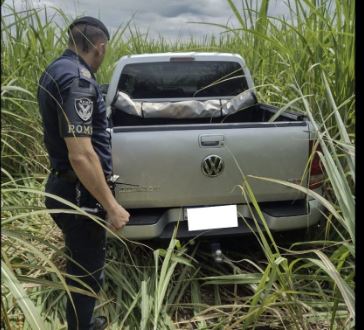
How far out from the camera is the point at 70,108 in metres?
2.19

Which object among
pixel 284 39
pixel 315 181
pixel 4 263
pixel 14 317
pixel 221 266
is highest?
pixel 284 39

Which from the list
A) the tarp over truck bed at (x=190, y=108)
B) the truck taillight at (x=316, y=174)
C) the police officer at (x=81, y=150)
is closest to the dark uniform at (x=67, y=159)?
the police officer at (x=81, y=150)

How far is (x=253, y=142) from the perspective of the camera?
9.07 feet

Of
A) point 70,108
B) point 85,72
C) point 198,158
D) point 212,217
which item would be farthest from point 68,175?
point 212,217

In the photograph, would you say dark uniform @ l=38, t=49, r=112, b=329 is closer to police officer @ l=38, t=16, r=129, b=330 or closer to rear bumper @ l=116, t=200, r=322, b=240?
police officer @ l=38, t=16, r=129, b=330

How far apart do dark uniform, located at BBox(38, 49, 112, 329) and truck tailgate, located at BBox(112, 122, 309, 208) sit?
7.7 inches

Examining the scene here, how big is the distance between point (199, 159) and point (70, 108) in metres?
0.87

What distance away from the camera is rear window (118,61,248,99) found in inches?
163

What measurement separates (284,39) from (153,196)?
5.22ft

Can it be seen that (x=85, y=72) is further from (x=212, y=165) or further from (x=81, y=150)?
(x=212, y=165)

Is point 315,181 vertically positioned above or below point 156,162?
below

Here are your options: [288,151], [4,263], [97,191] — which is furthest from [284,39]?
[4,263]

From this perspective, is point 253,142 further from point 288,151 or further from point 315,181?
point 315,181

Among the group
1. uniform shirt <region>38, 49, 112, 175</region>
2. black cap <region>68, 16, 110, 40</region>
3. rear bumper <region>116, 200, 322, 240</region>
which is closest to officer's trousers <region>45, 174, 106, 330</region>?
uniform shirt <region>38, 49, 112, 175</region>
